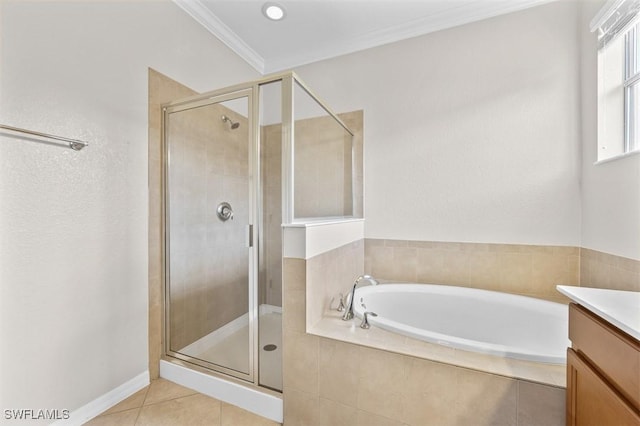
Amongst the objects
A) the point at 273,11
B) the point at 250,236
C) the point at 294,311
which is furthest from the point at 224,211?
the point at 273,11

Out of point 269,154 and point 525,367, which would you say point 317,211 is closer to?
point 269,154

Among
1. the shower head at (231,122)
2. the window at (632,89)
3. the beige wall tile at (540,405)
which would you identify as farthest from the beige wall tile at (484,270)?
the shower head at (231,122)

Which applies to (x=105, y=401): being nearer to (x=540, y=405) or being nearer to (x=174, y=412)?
(x=174, y=412)

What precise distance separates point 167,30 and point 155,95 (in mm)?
493

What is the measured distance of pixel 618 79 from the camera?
5.21 ft

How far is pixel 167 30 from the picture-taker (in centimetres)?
187

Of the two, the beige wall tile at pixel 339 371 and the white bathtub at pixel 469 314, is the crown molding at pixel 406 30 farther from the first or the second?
the beige wall tile at pixel 339 371

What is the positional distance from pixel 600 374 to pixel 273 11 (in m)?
2.69


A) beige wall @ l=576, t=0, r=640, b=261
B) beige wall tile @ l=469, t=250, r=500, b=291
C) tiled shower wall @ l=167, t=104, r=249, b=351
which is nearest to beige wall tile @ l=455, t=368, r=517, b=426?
beige wall @ l=576, t=0, r=640, b=261

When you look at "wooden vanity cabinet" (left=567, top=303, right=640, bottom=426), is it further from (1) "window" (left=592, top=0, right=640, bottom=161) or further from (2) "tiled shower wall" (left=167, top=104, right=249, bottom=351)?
(2) "tiled shower wall" (left=167, top=104, right=249, bottom=351)

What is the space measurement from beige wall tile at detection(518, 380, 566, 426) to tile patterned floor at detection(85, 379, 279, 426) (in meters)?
1.15

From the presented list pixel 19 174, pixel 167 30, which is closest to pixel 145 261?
pixel 19 174

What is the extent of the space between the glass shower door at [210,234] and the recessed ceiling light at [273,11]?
0.96 metres

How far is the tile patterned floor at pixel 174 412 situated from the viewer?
1.44 m
